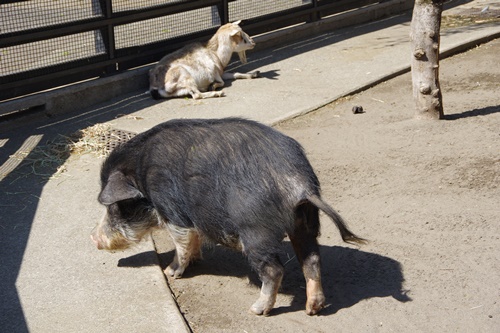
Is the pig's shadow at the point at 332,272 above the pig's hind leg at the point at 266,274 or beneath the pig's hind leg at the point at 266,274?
beneath

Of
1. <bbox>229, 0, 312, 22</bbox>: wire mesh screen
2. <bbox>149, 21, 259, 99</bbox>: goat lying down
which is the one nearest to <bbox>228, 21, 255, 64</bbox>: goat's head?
<bbox>149, 21, 259, 99</bbox>: goat lying down

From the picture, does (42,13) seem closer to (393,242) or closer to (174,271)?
(174,271)

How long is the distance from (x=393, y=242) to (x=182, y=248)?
1.57 meters

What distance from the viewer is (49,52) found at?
30.5ft

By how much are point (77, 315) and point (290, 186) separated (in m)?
1.60

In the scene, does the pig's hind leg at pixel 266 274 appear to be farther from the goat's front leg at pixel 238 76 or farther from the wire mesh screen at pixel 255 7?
the wire mesh screen at pixel 255 7

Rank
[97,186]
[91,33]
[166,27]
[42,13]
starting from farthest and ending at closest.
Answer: [166,27]
[91,33]
[42,13]
[97,186]

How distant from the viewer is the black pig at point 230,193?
4.65m

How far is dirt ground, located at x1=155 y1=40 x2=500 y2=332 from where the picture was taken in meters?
4.79

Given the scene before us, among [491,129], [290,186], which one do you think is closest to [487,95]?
[491,129]

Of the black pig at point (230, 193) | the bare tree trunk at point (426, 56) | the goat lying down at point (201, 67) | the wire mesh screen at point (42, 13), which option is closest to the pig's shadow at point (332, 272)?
the black pig at point (230, 193)

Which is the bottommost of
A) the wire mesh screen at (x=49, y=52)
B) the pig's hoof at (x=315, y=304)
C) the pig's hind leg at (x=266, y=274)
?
the pig's hoof at (x=315, y=304)

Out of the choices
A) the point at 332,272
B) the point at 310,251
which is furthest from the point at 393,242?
the point at 310,251

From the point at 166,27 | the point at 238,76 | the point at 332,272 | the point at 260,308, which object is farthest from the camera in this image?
the point at 166,27
